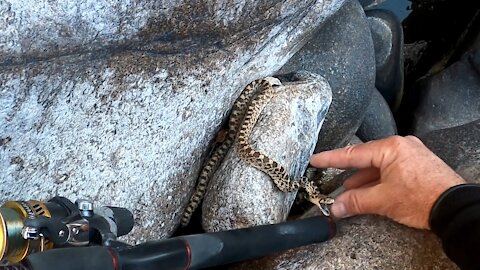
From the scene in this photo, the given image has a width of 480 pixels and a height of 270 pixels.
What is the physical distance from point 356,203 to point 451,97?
3.67ft

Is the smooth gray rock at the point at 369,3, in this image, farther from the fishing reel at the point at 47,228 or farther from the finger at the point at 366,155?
the fishing reel at the point at 47,228

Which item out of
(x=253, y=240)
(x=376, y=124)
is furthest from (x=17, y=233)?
(x=376, y=124)

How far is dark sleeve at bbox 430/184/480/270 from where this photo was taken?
1216mm

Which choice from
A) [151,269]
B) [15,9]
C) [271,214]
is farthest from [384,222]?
[15,9]

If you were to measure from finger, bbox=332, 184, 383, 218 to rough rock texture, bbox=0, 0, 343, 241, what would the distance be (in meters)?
0.39

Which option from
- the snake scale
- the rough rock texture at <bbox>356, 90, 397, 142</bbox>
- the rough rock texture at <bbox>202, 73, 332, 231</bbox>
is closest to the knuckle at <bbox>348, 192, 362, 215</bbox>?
the snake scale

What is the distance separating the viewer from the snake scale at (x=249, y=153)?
65.7 inches

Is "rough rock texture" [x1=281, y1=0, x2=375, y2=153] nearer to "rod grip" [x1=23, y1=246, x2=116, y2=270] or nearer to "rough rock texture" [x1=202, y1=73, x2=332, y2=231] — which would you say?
"rough rock texture" [x1=202, y1=73, x2=332, y2=231]

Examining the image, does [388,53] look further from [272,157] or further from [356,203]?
[356,203]

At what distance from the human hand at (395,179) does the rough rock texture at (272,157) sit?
0.62 ft

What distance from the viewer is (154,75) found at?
146 centimetres

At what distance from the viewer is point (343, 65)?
206 centimetres

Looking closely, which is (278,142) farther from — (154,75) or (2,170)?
(2,170)

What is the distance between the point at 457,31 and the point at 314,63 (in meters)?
1.10
